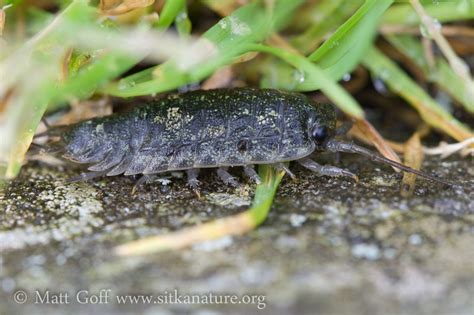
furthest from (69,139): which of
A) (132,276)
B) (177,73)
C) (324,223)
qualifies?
(324,223)

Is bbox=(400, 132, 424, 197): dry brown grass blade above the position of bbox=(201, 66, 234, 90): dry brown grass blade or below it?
below

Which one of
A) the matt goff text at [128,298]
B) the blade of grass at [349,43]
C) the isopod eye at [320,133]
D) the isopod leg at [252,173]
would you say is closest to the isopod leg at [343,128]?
the isopod eye at [320,133]

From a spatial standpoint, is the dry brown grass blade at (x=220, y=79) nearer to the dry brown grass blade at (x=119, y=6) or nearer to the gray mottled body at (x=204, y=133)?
the gray mottled body at (x=204, y=133)

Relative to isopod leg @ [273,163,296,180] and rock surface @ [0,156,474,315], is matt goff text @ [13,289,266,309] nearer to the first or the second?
rock surface @ [0,156,474,315]

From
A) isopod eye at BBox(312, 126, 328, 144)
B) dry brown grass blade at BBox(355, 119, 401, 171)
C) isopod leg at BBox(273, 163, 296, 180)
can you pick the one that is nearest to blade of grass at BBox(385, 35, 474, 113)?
dry brown grass blade at BBox(355, 119, 401, 171)

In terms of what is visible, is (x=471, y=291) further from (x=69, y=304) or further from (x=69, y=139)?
(x=69, y=139)

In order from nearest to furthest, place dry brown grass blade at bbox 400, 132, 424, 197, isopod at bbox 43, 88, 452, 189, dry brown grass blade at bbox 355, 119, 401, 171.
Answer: dry brown grass blade at bbox 400, 132, 424, 197 → isopod at bbox 43, 88, 452, 189 → dry brown grass blade at bbox 355, 119, 401, 171

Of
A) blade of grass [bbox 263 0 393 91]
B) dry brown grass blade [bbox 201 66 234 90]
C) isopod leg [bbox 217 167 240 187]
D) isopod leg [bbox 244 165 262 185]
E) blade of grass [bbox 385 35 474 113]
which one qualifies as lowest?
isopod leg [bbox 217 167 240 187]
